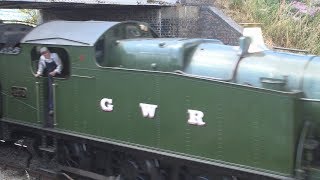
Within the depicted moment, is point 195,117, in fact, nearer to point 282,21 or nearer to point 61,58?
point 61,58

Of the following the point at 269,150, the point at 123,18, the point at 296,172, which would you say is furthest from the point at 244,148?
the point at 123,18

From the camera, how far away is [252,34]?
5.75 metres

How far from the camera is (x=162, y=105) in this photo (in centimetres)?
591

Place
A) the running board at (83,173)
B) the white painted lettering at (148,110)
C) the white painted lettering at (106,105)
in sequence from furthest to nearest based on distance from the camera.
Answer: the running board at (83,173) < the white painted lettering at (106,105) < the white painted lettering at (148,110)

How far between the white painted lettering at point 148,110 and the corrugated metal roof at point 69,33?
1207 mm

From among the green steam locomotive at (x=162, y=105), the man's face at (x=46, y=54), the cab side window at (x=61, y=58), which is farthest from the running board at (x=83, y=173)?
the man's face at (x=46, y=54)

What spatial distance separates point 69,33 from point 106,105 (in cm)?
132

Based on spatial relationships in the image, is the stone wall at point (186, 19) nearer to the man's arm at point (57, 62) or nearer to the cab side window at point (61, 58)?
the cab side window at point (61, 58)

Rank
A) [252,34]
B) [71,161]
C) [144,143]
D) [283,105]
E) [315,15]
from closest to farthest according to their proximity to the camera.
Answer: [283,105] < [252,34] < [144,143] < [71,161] < [315,15]

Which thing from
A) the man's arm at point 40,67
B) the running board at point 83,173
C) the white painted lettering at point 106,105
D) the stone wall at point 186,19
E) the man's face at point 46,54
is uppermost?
the stone wall at point 186,19

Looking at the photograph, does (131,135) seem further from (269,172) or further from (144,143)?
(269,172)

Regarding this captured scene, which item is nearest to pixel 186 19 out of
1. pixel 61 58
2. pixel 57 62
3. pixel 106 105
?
pixel 61 58

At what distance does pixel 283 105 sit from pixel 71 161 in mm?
3870

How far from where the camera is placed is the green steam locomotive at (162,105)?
509 centimetres
